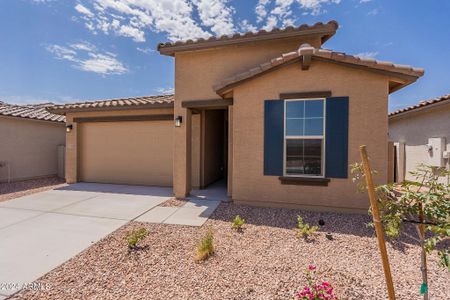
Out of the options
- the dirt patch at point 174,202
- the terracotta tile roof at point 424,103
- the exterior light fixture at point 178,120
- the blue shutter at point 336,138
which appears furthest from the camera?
the terracotta tile roof at point 424,103

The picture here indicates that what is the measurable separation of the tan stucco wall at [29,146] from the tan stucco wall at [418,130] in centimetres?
1776

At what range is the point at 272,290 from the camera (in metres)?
3.03

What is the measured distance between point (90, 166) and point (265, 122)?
29.6 feet

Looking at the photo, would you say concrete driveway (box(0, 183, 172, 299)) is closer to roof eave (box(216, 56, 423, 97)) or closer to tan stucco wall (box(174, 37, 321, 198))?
tan stucco wall (box(174, 37, 321, 198))

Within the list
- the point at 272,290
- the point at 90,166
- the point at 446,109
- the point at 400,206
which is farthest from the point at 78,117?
the point at 446,109

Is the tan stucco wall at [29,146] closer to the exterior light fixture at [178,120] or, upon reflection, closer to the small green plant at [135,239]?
the exterior light fixture at [178,120]

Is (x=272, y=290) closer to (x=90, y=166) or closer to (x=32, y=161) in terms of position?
(x=90, y=166)

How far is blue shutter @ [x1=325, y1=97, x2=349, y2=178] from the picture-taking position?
19.4 ft

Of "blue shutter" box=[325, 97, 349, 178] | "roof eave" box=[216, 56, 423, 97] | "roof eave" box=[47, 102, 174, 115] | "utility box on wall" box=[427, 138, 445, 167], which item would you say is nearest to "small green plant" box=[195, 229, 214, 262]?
"blue shutter" box=[325, 97, 349, 178]

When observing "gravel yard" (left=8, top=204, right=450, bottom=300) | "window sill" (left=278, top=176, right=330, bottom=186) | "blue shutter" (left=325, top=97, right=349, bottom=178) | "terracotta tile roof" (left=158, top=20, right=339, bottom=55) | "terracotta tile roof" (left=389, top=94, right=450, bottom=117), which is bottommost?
"gravel yard" (left=8, top=204, right=450, bottom=300)

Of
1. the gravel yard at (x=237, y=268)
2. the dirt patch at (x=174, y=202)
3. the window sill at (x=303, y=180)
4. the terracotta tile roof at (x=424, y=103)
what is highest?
the terracotta tile roof at (x=424, y=103)

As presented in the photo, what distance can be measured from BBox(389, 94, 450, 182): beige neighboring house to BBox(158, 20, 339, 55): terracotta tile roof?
5.71m

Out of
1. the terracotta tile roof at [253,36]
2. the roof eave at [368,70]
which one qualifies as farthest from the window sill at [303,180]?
the terracotta tile roof at [253,36]

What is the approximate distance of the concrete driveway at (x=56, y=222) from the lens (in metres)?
3.67
